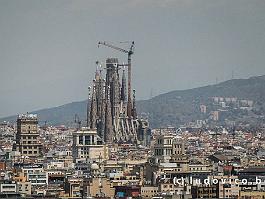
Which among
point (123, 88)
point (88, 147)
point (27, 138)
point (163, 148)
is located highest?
point (123, 88)

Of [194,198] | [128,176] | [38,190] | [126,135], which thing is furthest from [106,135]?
[194,198]

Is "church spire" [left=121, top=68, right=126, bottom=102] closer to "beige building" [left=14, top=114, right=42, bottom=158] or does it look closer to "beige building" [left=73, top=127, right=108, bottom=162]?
"beige building" [left=73, top=127, right=108, bottom=162]

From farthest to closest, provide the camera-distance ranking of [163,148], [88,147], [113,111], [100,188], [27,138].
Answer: [113,111] → [88,147] → [27,138] → [163,148] → [100,188]

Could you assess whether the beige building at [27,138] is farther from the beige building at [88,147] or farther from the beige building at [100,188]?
the beige building at [100,188]

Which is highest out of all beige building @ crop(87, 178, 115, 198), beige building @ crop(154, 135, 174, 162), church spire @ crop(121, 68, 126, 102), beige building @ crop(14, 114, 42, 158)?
church spire @ crop(121, 68, 126, 102)

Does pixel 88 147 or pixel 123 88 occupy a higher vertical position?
pixel 123 88

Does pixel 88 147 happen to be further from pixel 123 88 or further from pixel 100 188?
pixel 100 188

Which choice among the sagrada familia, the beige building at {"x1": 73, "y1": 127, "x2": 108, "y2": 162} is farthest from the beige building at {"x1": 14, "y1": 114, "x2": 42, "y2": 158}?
the sagrada familia

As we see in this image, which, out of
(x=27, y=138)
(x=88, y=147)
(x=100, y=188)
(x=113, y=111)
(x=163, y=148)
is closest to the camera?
(x=100, y=188)

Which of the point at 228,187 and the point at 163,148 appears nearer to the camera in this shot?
the point at 228,187

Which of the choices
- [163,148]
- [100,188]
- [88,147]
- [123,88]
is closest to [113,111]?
[123,88]
